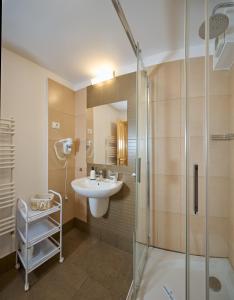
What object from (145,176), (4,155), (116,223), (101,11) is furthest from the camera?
(116,223)

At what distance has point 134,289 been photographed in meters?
1.20

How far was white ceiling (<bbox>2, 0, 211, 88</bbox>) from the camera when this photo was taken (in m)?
1.14

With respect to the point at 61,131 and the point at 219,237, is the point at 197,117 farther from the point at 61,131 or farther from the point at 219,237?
the point at 61,131

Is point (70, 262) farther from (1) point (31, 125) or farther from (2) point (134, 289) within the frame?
(1) point (31, 125)

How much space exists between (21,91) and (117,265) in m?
2.11

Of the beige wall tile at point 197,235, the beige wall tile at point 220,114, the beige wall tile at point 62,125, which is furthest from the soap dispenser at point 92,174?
the beige wall tile at point 220,114

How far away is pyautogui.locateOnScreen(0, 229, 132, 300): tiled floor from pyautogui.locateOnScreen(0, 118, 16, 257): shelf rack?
0.35m

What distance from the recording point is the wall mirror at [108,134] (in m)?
1.84

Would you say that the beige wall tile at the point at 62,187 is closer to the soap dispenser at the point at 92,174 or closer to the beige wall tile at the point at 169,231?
the soap dispenser at the point at 92,174

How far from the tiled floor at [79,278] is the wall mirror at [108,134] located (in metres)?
1.06

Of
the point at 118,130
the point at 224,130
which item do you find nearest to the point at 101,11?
the point at 118,130

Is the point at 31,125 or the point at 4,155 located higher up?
the point at 31,125

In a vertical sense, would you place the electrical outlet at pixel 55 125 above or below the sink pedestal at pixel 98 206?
above

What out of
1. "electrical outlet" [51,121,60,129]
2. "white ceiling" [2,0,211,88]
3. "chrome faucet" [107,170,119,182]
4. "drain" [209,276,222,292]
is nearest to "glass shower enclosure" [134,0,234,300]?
"drain" [209,276,222,292]
